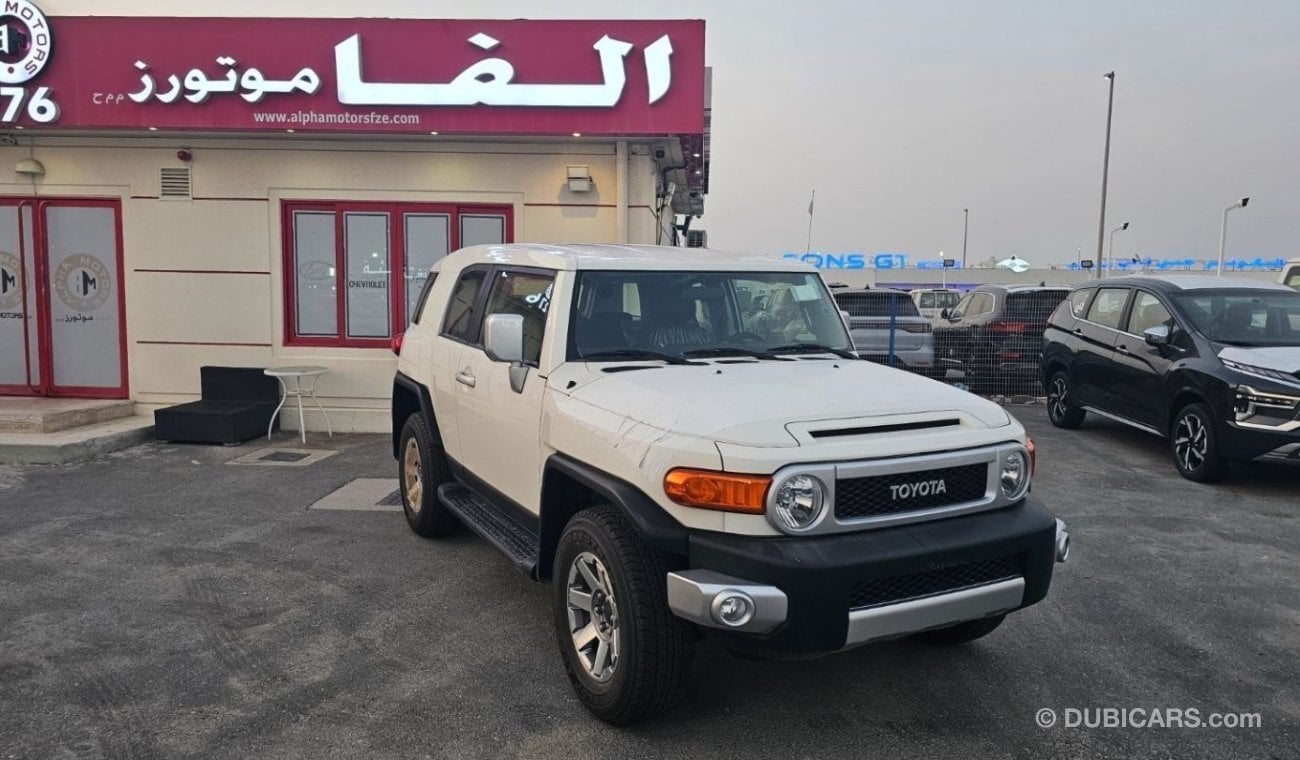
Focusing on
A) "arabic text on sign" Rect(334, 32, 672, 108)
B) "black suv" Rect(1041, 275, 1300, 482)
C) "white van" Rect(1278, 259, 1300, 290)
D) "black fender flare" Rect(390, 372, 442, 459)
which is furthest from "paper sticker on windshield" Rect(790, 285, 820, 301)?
"white van" Rect(1278, 259, 1300, 290)

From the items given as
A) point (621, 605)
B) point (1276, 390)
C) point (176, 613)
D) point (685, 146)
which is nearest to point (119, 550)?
point (176, 613)

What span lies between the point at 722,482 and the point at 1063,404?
8686mm

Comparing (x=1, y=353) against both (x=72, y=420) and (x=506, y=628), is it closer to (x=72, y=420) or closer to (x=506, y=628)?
(x=72, y=420)

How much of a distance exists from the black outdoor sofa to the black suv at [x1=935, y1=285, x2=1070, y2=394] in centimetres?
887

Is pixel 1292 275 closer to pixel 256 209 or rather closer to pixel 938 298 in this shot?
pixel 938 298

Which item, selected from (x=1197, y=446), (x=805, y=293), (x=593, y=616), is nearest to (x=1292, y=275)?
(x=1197, y=446)

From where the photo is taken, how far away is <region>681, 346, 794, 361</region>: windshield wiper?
165 inches

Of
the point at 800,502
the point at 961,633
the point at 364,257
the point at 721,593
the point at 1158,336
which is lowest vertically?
the point at 961,633

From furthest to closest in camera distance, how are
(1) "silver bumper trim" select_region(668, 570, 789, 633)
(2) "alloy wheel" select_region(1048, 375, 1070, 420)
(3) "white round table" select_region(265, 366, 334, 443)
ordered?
Answer: (2) "alloy wheel" select_region(1048, 375, 1070, 420) < (3) "white round table" select_region(265, 366, 334, 443) < (1) "silver bumper trim" select_region(668, 570, 789, 633)

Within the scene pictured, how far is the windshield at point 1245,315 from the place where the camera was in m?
7.79

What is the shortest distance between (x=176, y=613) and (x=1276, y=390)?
799 centimetres

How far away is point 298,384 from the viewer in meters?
9.49

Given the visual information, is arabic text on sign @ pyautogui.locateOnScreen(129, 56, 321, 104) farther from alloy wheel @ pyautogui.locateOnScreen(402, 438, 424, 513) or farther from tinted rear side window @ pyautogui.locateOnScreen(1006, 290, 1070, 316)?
tinted rear side window @ pyautogui.locateOnScreen(1006, 290, 1070, 316)

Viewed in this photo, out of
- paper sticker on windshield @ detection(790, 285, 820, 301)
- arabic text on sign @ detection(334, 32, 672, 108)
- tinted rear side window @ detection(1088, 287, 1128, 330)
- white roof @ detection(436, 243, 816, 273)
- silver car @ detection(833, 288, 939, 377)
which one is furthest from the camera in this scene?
silver car @ detection(833, 288, 939, 377)
